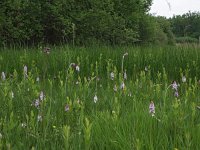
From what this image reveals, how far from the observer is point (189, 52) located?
790 centimetres

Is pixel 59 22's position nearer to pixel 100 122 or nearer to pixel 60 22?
pixel 60 22

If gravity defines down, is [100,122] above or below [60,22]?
below

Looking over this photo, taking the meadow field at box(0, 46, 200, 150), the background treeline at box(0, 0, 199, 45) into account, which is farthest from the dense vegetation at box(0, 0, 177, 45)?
the meadow field at box(0, 46, 200, 150)

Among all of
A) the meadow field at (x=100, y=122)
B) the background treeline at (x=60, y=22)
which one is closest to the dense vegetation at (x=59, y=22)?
the background treeline at (x=60, y=22)

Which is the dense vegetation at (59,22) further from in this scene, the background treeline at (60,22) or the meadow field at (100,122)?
the meadow field at (100,122)

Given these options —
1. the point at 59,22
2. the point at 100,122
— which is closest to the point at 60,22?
the point at 59,22

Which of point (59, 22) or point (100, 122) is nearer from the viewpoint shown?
point (100, 122)

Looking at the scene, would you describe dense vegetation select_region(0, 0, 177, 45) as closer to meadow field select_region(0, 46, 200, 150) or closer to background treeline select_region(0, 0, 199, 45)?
background treeline select_region(0, 0, 199, 45)

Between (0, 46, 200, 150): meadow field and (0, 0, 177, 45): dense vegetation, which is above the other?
(0, 0, 177, 45): dense vegetation

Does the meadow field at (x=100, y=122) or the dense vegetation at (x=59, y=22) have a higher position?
the dense vegetation at (x=59, y=22)

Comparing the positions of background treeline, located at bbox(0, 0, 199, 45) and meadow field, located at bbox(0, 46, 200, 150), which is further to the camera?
background treeline, located at bbox(0, 0, 199, 45)

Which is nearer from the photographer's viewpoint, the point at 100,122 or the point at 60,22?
the point at 100,122

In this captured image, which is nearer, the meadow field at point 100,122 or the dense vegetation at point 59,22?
the meadow field at point 100,122

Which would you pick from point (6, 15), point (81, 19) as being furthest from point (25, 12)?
point (81, 19)
